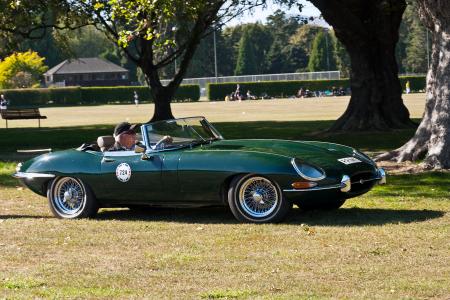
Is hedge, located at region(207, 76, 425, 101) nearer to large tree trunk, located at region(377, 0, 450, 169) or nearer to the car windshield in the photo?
large tree trunk, located at region(377, 0, 450, 169)

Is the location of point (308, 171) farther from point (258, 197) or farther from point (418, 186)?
point (418, 186)

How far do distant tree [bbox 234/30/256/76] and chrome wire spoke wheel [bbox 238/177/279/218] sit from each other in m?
115

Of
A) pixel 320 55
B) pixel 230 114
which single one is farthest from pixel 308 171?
pixel 320 55

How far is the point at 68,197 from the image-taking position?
452 inches

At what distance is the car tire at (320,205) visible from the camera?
10352mm

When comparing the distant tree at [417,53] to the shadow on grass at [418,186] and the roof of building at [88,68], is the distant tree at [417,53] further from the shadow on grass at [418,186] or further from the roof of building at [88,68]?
the shadow on grass at [418,186]

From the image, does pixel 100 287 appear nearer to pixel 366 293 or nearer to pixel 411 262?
pixel 366 293

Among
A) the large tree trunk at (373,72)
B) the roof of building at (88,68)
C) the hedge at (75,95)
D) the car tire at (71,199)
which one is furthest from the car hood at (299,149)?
the roof of building at (88,68)

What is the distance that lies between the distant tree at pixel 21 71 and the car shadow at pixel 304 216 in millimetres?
97109

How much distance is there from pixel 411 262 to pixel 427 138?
28.1 feet

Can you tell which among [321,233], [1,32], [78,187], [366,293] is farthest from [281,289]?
[1,32]

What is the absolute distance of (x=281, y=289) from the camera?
702 cm

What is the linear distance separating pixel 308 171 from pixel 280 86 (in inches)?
3349

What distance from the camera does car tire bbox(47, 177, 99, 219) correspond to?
1137 centimetres
